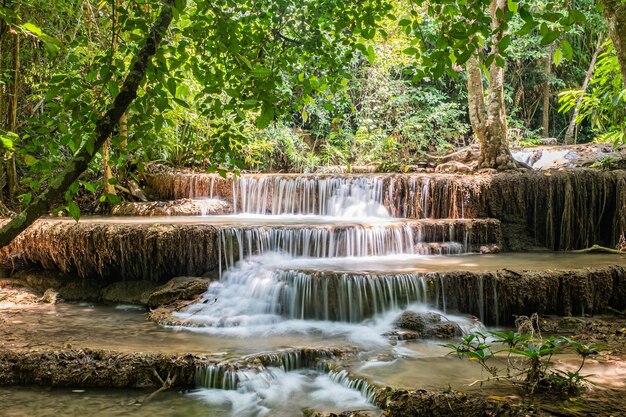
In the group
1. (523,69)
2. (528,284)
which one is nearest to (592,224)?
(528,284)

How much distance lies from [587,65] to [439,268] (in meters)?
13.9

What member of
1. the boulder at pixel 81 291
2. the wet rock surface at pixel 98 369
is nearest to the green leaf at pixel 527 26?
the wet rock surface at pixel 98 369

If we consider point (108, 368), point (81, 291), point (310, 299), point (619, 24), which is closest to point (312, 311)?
point (310, 299)

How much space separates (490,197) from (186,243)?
18.2 feet

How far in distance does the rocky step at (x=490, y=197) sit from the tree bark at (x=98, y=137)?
8336 mm

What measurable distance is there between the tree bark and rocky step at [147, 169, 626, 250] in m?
8.34

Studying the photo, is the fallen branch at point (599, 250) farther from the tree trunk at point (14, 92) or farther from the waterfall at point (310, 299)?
the tree trunk at point (14, 92)

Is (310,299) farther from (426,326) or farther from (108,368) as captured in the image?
(108,368)

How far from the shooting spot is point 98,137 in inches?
77.4

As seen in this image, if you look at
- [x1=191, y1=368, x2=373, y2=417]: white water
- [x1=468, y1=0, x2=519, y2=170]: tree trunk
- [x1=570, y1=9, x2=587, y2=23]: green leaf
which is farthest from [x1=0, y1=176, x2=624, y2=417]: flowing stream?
[x1=570, y1=9, x2=587, y2=23]: green leaf

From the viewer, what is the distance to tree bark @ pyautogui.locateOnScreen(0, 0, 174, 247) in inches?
74.6

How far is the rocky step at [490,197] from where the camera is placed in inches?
352

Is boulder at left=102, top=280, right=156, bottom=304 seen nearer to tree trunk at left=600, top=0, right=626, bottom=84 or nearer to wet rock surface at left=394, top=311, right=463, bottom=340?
wet rock surface at left=394, top=311, right=463, bottom=340

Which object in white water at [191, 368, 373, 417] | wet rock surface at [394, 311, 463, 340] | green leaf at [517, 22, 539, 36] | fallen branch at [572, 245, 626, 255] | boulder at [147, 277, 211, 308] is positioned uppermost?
green leaf at [517, 22, 539, 36]
